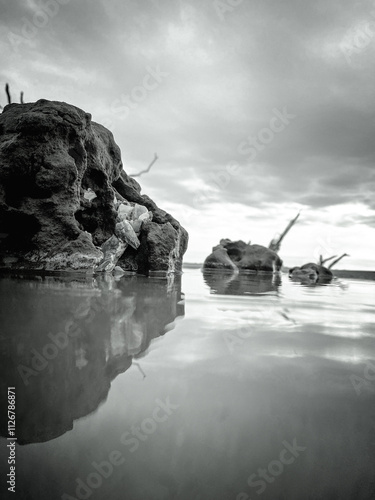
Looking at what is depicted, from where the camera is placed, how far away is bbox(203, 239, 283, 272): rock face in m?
23.1

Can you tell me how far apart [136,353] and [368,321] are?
2355mm

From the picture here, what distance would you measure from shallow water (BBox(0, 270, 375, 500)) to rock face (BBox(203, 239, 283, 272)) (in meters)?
21.4

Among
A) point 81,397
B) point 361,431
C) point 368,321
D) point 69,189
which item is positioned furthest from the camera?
point 69,189

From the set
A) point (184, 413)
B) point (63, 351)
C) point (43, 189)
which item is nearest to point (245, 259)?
point (43, 189)

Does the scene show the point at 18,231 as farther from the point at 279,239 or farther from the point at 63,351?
the point at 279,239

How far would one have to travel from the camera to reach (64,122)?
662 cm

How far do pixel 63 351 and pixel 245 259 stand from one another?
2353 centimetres

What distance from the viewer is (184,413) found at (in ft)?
3.26

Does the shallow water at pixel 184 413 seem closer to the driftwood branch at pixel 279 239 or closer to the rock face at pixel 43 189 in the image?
the rock face at pixel 43 189

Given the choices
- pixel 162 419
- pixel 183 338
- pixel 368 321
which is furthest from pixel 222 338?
pixel 368 321

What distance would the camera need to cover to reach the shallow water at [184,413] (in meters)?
0.72

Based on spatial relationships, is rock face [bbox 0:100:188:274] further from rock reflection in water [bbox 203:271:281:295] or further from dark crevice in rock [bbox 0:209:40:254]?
rock reflection in water [bbox 203:271:281:295]

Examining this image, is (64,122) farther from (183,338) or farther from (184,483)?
(184,483)

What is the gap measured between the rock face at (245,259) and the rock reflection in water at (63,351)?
20.8 metres
